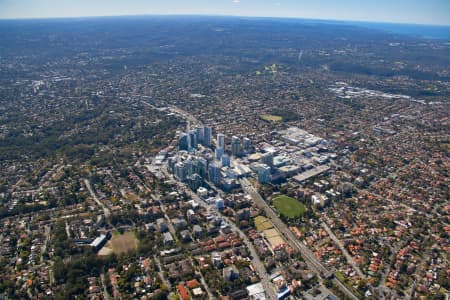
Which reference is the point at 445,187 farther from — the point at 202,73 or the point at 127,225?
the point at 202,73

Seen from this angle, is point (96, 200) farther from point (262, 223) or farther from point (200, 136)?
point (200, 136)

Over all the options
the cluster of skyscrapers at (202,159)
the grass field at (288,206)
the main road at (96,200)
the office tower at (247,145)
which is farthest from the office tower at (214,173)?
the main road at (96,200)

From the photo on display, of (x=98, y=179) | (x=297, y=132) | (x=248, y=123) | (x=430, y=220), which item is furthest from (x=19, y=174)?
(x=430, y=220)

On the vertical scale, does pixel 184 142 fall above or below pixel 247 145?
above

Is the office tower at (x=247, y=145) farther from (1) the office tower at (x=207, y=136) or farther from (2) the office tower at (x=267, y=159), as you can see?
(2) the office tower at (x=267, y=159)

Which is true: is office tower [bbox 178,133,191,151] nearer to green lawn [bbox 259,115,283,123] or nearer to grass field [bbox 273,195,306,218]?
grass field [bbox 273,195,306,218]

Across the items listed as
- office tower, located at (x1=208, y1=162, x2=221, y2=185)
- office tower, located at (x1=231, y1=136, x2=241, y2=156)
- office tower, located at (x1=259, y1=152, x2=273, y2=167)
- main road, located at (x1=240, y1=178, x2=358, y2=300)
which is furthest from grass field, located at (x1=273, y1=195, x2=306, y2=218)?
office tower, located at (x1=231, y1=136, x2=241, y2=156)

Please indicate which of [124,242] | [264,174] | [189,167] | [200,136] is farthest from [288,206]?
[200,136]
